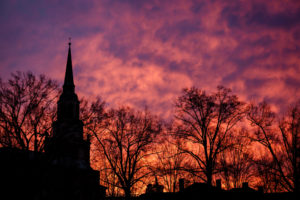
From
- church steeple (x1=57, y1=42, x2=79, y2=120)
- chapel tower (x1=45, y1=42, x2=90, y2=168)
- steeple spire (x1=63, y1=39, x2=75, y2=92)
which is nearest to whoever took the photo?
chapel tower (x1=45, y1=42, x2=90, y2=168)

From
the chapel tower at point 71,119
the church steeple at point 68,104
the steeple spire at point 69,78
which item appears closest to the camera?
the chapel tower at point 71,119

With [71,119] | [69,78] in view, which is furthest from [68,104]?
[69,78]

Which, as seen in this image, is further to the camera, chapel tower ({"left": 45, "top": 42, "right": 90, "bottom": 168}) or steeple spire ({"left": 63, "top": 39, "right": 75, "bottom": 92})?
steeple spire ({"left": 63, "top": 39, "right": 75, "bottom": 92})

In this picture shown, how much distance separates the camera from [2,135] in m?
21.4

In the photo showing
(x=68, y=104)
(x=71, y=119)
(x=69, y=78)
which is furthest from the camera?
(x=69, y=78)

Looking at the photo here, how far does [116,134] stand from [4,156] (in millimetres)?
10708

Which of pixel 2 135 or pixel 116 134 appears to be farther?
pixel 116 134

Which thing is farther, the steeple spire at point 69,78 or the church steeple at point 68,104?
the steeple spire at point 69,78

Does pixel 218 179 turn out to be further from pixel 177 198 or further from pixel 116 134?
pixel 116 134

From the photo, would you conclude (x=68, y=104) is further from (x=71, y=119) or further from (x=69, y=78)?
(x=69, y=78)

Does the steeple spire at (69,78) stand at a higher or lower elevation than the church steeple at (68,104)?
higher

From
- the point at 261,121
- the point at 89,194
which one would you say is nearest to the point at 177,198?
the point at 89,194

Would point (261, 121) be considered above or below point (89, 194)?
above

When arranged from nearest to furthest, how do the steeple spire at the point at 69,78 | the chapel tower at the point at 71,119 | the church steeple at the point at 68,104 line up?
the chapel tower at the point at 71,119 < the church steeple at the point at 68,104 < the steeple spire at the point at 69,78
